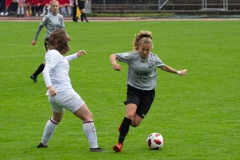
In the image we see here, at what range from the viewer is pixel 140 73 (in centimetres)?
912

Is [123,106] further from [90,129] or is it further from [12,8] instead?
[12,8]

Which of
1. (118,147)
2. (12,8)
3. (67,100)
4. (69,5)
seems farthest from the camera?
(12,8)

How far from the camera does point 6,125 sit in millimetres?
10844

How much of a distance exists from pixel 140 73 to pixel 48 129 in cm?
152

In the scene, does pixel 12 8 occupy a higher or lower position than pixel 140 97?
higher

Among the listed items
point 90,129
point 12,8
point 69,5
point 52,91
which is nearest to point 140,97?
point 90,129

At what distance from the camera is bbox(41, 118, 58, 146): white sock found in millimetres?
8828

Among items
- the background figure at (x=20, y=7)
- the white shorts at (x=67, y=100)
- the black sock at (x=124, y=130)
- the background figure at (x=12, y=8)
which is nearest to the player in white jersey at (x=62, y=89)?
the white shorts at (x=67, y=100)

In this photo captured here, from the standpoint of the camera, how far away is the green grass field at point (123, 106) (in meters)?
8.96

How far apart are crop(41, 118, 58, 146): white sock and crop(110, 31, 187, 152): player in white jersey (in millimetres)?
915

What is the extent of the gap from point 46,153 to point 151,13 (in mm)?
36671

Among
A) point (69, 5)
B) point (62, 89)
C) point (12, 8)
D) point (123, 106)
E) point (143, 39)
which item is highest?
point (143, 39)

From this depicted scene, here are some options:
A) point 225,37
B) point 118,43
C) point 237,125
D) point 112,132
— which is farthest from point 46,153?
point 225,37

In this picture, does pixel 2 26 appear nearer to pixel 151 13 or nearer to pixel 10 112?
pixel 151 13
